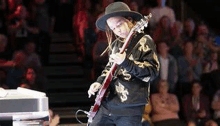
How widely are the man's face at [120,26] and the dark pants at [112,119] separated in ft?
1.86

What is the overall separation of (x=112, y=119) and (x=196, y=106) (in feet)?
14.0

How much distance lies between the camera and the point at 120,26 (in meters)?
4.34

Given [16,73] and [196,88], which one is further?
[196,88]

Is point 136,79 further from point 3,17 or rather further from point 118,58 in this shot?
point 3,17

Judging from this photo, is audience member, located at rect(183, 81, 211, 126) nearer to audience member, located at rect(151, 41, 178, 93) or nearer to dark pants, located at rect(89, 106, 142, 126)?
audience member, located at rect(151, 41, 178, 93)

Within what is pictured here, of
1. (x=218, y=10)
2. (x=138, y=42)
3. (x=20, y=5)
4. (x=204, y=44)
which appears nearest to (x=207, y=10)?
(x=218, y=10)

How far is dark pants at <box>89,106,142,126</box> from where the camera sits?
173 inches

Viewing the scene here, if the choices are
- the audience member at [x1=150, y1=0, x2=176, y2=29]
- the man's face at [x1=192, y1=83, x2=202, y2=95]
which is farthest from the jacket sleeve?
the audience member at [x1=150, y1=0, x2=176, y2=29]

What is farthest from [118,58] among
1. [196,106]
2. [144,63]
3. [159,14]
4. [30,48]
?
[159,14]

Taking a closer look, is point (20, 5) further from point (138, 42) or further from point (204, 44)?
point (138, 42)

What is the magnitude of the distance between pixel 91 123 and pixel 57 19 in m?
6.03

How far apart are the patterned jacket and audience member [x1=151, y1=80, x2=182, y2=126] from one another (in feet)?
12.2

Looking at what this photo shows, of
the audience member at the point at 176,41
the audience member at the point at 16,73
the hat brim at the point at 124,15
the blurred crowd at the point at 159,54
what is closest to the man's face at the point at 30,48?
the blurred crowd at the point at 159,54

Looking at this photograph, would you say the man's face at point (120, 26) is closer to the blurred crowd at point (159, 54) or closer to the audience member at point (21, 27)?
the blurred crowd at point (159, 54)
